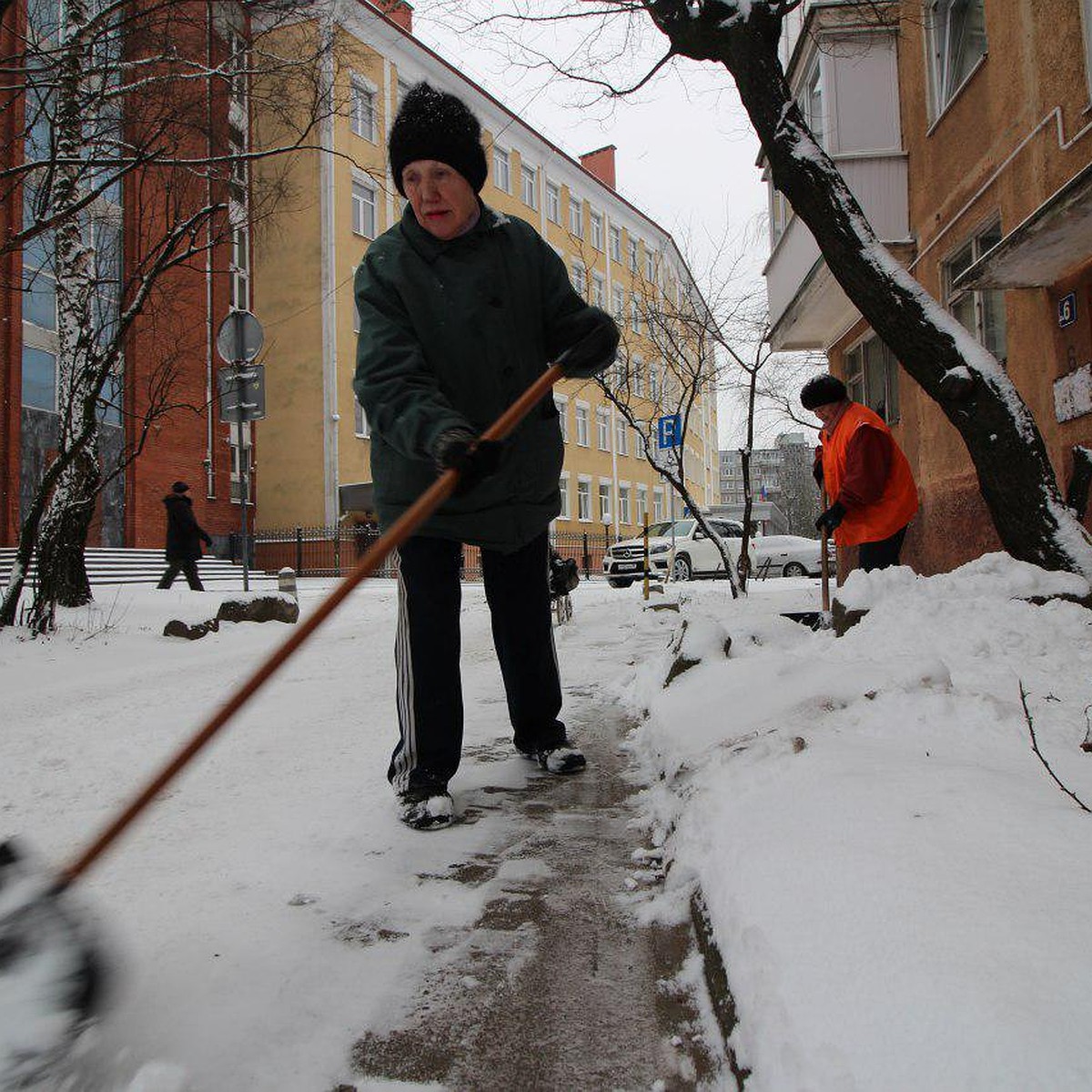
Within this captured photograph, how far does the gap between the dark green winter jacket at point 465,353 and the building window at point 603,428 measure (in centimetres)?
3156

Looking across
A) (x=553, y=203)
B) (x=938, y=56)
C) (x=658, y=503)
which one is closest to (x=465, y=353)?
(x=938, y=56)

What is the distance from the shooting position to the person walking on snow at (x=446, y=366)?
7.64 feet

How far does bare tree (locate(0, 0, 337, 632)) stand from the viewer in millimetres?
5902

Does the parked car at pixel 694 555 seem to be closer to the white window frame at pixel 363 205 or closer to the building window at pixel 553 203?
the white window frame at pixel 363 205

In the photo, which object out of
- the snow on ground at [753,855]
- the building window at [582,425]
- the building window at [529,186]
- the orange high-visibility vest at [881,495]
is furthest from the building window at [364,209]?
the snow on ground at [753,855]

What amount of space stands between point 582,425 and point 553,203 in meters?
8.70

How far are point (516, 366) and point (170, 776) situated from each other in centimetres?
154

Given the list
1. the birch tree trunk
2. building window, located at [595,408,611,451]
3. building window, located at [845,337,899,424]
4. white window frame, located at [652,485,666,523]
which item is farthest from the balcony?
white window frame, located at [652,485,666,523]

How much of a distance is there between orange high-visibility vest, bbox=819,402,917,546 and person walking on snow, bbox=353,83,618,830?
8.37 feet

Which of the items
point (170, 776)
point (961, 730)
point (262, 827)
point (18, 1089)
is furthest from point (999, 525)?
point (18, 1089)

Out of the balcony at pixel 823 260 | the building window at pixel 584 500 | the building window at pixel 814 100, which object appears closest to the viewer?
the balcony at pixel 823 260

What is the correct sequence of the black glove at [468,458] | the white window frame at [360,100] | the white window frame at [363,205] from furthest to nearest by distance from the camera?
the white window frame at [363,205] < the white window frame at [360,100] < the black glove at [468,458]

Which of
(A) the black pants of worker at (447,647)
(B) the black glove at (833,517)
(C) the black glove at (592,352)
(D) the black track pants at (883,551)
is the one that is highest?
(C) the black glove at (592,352)

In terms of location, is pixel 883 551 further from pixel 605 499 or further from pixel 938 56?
pixel 605 499
